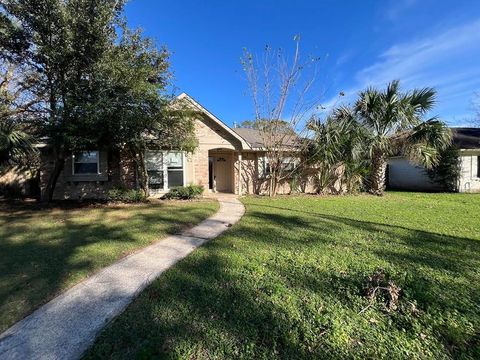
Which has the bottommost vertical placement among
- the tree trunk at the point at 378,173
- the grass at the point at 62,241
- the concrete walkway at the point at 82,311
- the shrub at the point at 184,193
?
the concrete walkway at the point at 82,311

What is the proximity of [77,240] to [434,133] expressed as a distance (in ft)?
48.2

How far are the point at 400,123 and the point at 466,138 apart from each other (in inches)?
313

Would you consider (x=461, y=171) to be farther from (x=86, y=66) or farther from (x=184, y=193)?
(x=86, y=66)

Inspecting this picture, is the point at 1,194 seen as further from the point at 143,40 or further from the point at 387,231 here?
the point at 387,231

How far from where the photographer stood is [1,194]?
15.1 m

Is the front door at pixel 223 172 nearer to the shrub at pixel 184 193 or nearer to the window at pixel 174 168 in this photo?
the window at pixel 174 168

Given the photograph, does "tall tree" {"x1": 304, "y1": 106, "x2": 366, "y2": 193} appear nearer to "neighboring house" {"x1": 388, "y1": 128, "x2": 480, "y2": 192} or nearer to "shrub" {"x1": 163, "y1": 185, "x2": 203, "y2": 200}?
"neighboring house" {"x1": 388, "y1": 128, "x2": 480, "y2": 192}

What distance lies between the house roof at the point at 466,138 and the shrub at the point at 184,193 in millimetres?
15130

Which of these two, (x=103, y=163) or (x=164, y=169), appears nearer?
(x=103, y=163)

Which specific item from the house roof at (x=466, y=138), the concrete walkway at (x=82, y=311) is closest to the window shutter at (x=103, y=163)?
the concrete walkway at (x=82, y=311)

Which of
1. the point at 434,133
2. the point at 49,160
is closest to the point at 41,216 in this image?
the point at 49,160

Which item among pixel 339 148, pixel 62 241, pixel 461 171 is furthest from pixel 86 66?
pixel 461 171

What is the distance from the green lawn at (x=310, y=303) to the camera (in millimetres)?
2678

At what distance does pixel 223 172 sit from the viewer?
16.6 meters
